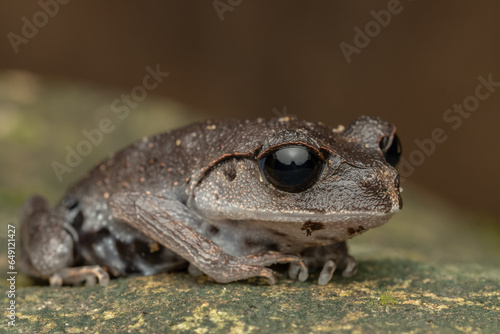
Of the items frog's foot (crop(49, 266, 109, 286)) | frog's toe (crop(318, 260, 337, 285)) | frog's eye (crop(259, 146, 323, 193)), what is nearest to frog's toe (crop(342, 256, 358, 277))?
frog's toe (crop(318, 260, 337, 285))

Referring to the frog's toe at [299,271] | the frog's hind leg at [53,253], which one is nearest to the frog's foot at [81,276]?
the frog's hind leg at [53,253]

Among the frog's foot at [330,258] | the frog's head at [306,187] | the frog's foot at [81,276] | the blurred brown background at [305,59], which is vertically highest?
the blurred brown background at [305,59]

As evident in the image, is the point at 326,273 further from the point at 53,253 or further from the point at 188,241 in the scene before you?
the point at 53,253

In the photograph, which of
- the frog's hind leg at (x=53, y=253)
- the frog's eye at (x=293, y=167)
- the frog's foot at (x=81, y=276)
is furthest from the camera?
the frog's hind leg at (x=53, y=253)

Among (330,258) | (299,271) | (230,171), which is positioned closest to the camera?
(230,171)

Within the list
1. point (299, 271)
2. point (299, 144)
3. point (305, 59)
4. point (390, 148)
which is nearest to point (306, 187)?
point (299, 144)

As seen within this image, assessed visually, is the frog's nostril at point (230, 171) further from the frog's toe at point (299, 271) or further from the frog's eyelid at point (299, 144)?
the frog's toe at point (299, 271)

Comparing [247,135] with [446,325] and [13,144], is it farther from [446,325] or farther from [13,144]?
[13,144]

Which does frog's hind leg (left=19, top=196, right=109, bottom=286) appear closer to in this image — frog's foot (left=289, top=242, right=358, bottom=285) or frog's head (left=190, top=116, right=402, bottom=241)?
frog's head (left=190, top=116, right=402, bottom=241)
